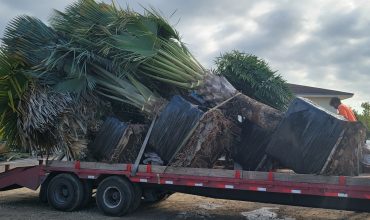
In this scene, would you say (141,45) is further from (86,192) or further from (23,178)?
(23,178)

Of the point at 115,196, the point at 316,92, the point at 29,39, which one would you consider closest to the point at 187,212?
the point at 115,196

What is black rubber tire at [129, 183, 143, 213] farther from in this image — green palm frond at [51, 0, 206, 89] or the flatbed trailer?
green palm frond at [51, 0, 206, 89]

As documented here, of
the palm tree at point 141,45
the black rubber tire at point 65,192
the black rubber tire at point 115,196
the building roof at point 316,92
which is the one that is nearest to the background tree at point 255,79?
the palm tree at point 141,45

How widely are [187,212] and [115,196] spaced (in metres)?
1.55

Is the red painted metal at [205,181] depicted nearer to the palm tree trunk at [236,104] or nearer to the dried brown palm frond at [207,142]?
the dried brown palm frond at [207,142]

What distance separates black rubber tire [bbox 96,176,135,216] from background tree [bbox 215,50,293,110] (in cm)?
329

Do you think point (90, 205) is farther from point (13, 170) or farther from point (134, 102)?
point (134, 102)

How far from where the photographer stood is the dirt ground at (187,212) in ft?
29.8

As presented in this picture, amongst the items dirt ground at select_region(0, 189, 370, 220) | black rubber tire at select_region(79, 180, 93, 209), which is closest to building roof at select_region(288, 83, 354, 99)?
dirt ground at select_region(0, 189, 370, 220)

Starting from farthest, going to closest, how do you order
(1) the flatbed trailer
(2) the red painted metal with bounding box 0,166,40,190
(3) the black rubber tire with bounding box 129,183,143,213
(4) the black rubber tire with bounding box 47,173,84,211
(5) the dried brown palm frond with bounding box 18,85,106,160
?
(2) the red painted metal with bounding box 0,166,40,190 → (4) the black rubber tire with bounding box 47,173,84,211 → (3) the black rubber tire with bounding box 129,183,143,213 → (5) the dried brown palm frond with bounding box 18,85,106,160 → (1) the flatbed trailer

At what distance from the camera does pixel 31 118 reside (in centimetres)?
884

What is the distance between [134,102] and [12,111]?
92.3 inches

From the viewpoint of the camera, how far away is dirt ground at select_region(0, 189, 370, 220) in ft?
29.8

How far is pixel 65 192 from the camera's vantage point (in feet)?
31.6
